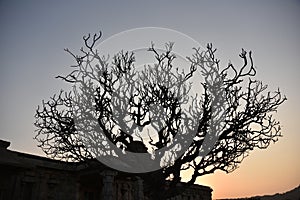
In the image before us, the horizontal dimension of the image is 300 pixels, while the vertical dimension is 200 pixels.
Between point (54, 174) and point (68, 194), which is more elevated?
point (54, 174)

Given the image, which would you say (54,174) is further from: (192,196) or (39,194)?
(192,196)

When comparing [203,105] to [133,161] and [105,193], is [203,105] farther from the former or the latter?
[105,193]

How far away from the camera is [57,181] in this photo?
2030 centimetres

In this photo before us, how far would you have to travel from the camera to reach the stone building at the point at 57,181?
1688 cm

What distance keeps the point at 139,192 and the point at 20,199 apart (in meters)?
7.75

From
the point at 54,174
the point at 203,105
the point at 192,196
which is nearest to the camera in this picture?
the point at 203,105

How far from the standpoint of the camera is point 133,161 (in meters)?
14.0

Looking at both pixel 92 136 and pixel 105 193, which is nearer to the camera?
pixel 92 136

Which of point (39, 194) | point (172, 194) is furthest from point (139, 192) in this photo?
point (39, 194)

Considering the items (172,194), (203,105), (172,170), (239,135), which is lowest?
(172,194)

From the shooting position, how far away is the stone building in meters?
16.9

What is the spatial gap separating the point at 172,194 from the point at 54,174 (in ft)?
32.6

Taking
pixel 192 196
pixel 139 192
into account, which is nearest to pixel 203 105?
pixel 139 192

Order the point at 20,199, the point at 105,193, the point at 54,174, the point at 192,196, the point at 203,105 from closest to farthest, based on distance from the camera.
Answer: the point at 203,105, the point at 105,193, the point at 20,199, the point at 54,174, the point at 192,196
